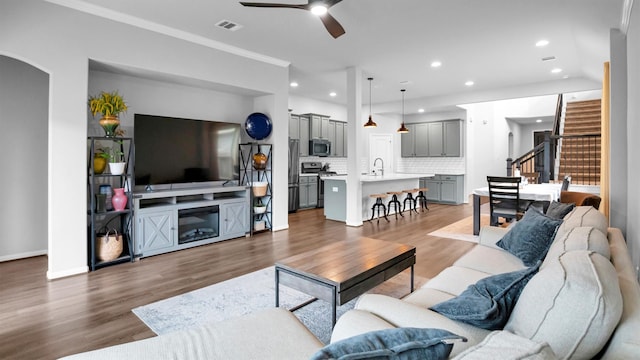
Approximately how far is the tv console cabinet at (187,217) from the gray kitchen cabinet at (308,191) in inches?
114

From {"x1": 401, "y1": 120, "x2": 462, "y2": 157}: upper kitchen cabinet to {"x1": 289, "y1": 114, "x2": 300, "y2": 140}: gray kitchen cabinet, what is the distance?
3.92 m

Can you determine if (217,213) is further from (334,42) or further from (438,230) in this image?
(438,230)

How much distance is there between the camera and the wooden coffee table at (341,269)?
2.33 m

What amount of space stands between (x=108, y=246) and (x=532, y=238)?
4323 millimetres

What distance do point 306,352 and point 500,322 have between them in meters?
0.76

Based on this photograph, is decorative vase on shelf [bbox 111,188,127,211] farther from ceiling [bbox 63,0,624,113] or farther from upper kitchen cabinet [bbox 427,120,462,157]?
upper kitchen cabinet [bbox 427,120,462,157]

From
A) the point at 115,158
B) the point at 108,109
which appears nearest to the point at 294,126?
the point at 115,158

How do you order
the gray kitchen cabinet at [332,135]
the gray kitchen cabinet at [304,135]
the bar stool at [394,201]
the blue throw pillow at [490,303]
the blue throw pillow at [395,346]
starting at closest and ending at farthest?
the blue throw pillow at [395,346] < the blue throw pillow at [490,303] < the bar stool at [394,201] < the gray kitchen cabinet at [304,135] < the gray kitchen cabinet at [332,135]

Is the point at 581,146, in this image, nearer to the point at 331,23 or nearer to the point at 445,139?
the point at 445,139

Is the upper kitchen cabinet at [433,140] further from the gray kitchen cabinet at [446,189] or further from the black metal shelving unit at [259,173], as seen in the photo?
the black metal shelving unit at [259,173]

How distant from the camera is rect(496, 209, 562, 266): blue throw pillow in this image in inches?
102

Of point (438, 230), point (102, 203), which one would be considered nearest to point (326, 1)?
point (102, 203)

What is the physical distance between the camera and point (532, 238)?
2.68 m

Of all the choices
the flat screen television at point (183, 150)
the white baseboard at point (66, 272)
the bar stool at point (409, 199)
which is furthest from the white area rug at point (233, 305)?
the bar stool at point (409, 199)
